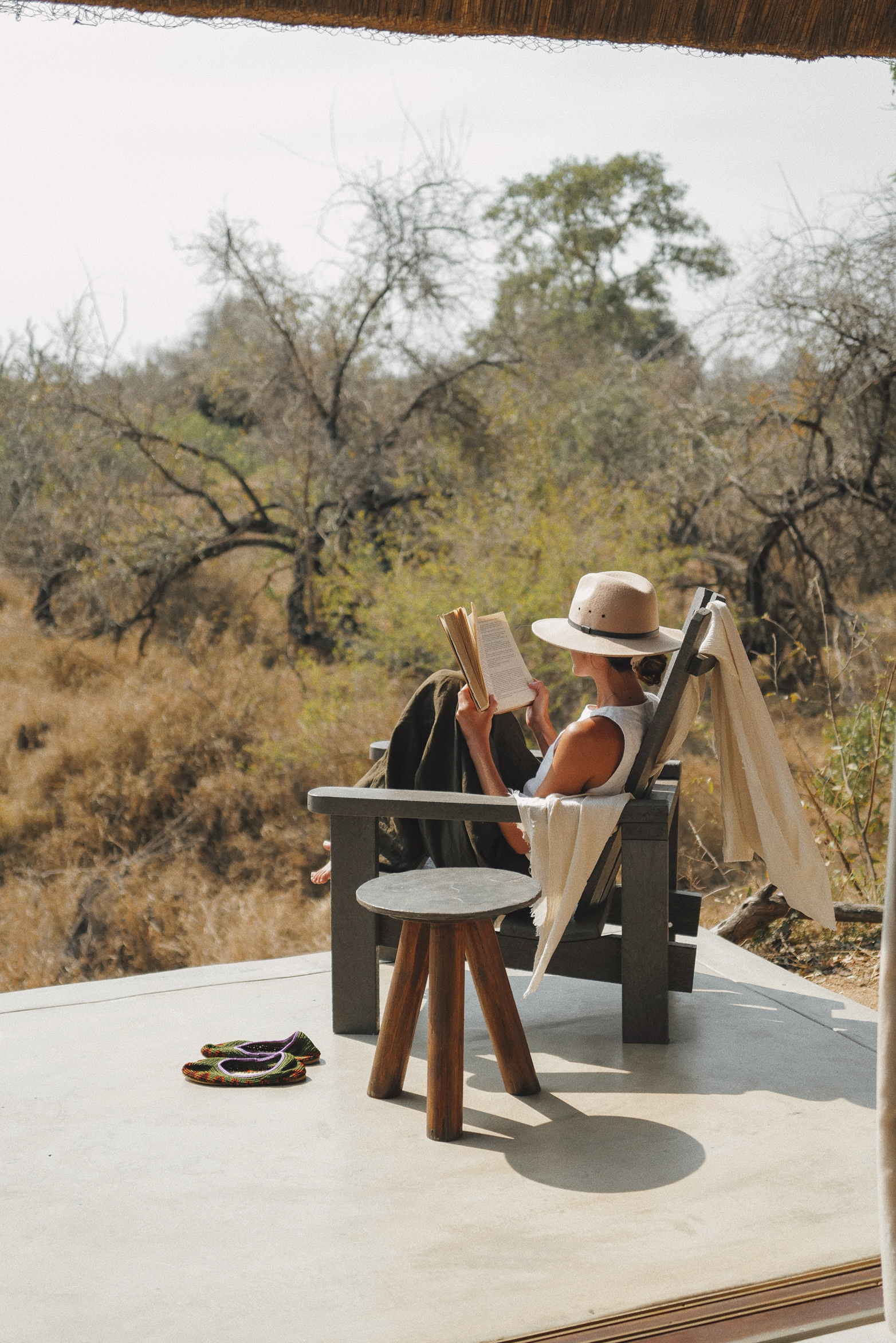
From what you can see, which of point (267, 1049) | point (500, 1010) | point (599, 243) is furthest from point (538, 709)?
point (599, 243)

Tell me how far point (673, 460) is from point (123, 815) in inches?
205

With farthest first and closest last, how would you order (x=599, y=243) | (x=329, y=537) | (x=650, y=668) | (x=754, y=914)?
1. (x=599, y=243)
2. (x=329, y=537)
3. (x=754, y=914)
4. (x=650, y=668)

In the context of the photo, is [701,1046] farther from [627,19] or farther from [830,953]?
[627,19]

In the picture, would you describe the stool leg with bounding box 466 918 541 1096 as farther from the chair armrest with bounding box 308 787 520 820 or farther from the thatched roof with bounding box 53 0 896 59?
the thatched roof with bounding box 53 0 896 59

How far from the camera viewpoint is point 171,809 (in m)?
8.52

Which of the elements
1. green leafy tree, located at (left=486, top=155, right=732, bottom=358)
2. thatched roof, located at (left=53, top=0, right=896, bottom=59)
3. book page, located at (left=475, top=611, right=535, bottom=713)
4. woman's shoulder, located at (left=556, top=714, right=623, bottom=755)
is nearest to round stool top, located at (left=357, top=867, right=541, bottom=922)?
woman's shoulder, located at (left=556, top=714, right=623, bottom=755)

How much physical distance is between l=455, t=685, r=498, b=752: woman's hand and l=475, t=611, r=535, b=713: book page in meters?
0.03

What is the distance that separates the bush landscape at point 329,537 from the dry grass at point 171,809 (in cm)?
2

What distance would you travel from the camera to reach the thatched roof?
6.56 ft

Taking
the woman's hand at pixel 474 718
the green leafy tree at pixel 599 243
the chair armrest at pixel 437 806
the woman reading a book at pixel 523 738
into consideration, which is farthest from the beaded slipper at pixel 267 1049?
the green leafy tree at pixel 599 243

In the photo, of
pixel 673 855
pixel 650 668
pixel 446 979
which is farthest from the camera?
pixel 673 855

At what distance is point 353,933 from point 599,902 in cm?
63

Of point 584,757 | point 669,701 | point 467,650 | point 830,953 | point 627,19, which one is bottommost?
point 830,953

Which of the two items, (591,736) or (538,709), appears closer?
(591,736)
